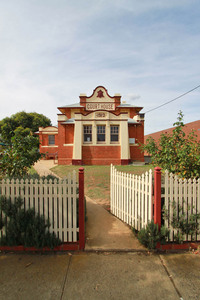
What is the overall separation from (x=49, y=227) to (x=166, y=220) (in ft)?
7.53

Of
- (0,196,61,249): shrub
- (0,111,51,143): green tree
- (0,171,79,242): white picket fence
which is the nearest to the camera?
(0,196,61,249): shrub

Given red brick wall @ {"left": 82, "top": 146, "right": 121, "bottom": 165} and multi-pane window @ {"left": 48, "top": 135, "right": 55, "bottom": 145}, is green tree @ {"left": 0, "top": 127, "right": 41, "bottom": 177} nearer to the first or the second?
red brick wall @ {"left": 82, "top": 146, "right": 121, "bottom": 165}

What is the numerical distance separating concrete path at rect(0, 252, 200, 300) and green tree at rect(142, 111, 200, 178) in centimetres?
178

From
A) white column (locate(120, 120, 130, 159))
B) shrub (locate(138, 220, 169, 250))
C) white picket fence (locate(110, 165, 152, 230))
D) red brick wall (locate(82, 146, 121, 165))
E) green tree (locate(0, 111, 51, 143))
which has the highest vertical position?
green tree (locate(0, 111, 51, 143))

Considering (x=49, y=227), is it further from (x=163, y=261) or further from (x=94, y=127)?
(x=94, y=127)

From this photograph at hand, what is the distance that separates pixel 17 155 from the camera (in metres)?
4.44

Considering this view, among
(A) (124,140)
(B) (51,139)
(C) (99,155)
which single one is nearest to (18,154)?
(C) (99,155)

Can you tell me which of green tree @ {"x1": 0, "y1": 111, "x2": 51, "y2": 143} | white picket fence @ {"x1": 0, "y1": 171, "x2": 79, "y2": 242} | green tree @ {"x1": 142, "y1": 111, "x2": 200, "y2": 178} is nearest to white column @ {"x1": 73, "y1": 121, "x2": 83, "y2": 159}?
green tree @ {"x1": 142, "y1": 111, "x2": 200, "y2": 178}

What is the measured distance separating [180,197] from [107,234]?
179 cm

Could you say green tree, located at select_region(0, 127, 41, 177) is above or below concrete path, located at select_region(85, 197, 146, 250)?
above

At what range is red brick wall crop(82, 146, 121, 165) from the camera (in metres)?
17.1

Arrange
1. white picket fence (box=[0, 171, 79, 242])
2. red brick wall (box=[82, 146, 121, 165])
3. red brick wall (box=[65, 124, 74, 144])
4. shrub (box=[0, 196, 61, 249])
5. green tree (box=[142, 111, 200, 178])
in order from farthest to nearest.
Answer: red brick wall (box=[65, 124, 74, 144]) < red brick wall (box=[82, 146, 121, 165]) < green tree (box=[142, 111, 200, 178]) < white picket fence (box=[0, 171, 79, 242]) < shrub (box=[0, 196, 61, 249])

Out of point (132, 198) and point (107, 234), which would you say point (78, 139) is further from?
point (107, 234)

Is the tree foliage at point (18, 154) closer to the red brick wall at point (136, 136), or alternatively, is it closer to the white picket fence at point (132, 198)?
the white picket fence at point (132, 198)
